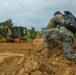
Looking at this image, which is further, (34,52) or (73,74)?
(34,52)

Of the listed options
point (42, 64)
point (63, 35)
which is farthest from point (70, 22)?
point (42, 64)

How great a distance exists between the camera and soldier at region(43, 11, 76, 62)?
326 inches

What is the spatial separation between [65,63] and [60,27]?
3.02 ft

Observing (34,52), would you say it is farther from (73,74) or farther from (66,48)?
(73,74)

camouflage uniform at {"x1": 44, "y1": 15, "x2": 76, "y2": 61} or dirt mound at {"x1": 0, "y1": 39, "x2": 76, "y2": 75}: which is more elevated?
camouflage uniform at {"x1": 44, "y1": 15, "x2": 76, "y2": 61}

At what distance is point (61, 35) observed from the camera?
27.3ft

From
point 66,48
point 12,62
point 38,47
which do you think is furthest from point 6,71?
point 66,48

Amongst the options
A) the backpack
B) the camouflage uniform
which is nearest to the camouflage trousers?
the camouflage uniform

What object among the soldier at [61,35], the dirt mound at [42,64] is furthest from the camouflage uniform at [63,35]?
the dirt mound at [42,64]

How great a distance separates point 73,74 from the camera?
25.1ft

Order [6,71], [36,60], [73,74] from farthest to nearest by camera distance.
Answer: [6,71], [36,60], [73,74]

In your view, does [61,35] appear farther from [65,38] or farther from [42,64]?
[42,64]

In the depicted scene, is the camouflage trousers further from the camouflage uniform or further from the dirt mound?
the dirt mound

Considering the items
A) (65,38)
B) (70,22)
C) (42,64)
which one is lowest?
(42,64)
